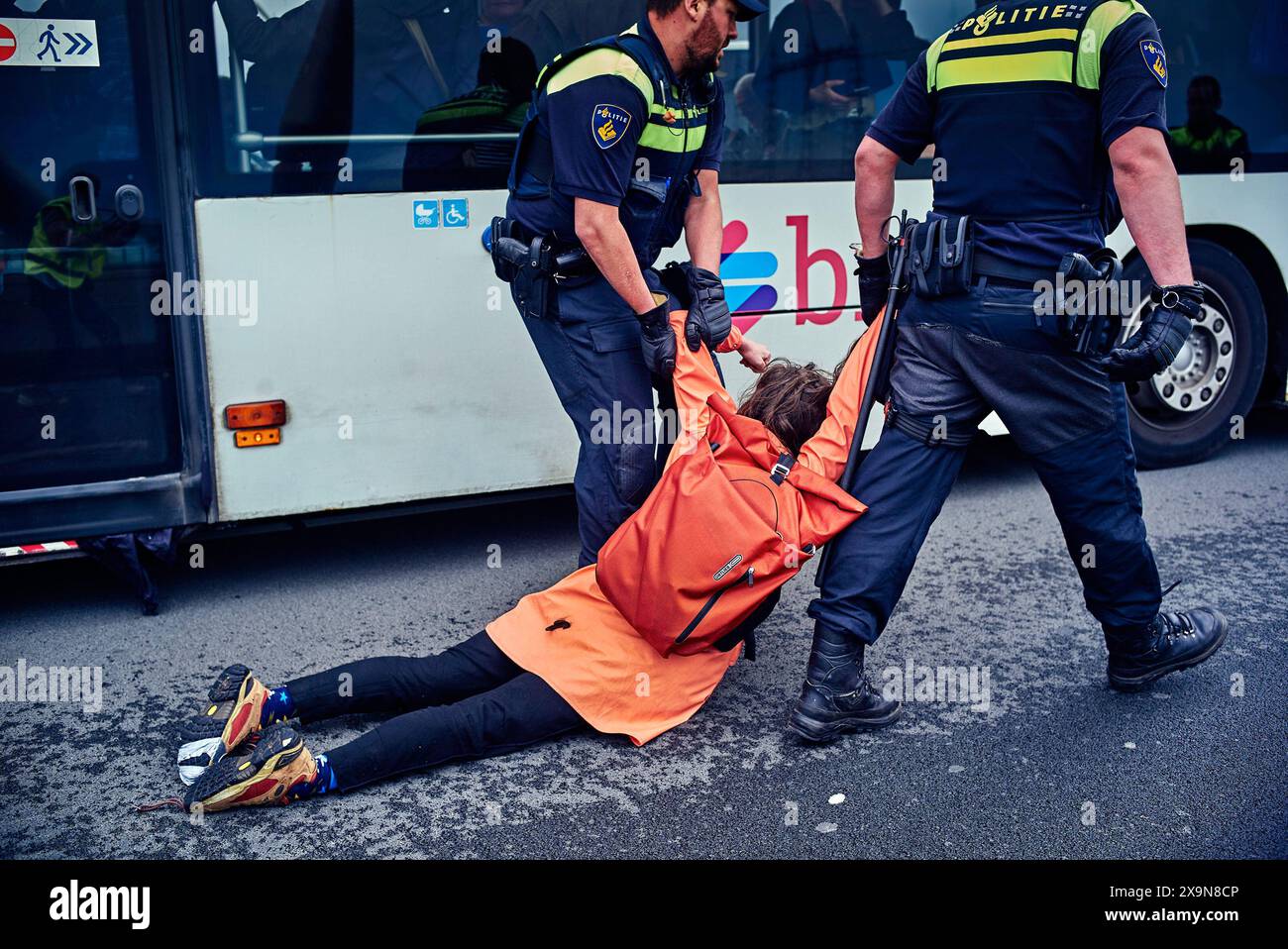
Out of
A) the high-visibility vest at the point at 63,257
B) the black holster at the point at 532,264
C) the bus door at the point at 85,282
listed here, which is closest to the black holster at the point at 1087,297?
the black holster at the point at 532,264

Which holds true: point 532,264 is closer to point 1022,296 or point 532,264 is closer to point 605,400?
point 605,400

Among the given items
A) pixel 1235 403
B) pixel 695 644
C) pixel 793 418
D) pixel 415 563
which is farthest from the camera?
pixel 1235 403

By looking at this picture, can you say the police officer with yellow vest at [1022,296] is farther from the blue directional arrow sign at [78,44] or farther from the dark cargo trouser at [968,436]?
the blue directional arrow sign at [78,44]

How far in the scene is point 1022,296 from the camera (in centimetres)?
318

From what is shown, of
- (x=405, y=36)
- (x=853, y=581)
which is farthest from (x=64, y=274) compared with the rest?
(x=853, y=581)

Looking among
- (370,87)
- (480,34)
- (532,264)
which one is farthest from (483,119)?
(532,264)

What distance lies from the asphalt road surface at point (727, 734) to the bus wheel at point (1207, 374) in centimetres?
85

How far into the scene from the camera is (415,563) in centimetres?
485

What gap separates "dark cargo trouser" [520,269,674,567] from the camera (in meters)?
3.54

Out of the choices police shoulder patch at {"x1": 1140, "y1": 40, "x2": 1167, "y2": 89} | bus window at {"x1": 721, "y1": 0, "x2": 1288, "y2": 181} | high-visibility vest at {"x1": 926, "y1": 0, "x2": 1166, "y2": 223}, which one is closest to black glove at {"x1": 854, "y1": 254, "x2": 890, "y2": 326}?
high-visibility vest at {"x1": 926, "y1": 0, "x2": 1166, "y2": 223}

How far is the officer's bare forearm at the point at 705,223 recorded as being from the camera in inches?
149

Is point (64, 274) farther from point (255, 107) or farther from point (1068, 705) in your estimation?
point (1068, 705)

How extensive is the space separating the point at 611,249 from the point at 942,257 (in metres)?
0.83

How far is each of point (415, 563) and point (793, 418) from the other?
1962 millimetres
